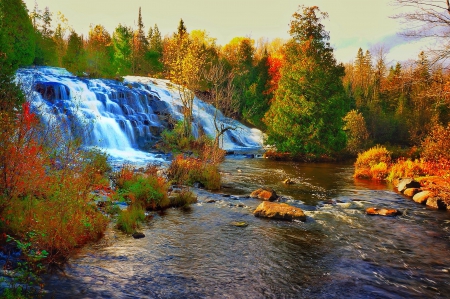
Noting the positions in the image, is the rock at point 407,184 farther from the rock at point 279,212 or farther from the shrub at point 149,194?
the shrub at point 149,194

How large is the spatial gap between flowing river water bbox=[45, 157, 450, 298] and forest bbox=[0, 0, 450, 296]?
99 centimetres

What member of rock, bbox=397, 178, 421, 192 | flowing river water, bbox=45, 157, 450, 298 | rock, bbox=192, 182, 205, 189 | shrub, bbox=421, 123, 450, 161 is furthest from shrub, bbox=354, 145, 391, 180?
rock, bbox=192, 182, 205, 189

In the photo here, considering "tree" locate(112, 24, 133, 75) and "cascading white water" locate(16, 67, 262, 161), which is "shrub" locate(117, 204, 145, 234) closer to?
"cascading white water" locate(16, 67, 262, 161)

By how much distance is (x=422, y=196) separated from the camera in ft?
48.1

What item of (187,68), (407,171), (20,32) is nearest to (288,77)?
(187,68)

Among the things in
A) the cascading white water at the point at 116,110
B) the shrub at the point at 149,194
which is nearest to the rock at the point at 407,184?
the shrub at the point at 149,194

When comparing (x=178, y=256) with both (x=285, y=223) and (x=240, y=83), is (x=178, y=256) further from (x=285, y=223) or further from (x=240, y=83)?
(x=240, y=83)

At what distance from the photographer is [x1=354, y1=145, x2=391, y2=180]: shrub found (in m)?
20.6

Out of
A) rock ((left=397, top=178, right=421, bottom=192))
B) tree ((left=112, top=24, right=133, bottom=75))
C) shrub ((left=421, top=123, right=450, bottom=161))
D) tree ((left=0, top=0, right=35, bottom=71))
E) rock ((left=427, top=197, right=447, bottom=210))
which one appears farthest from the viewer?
tree ((left=112, top=24, right=133, bottom=75))

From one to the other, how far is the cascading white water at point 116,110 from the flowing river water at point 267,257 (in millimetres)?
13696

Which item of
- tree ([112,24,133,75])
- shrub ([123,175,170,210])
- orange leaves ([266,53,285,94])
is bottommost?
shrub ([123,175,170,210])

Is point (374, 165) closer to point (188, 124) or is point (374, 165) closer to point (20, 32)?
point (188, 124)

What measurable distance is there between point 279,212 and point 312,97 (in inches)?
677

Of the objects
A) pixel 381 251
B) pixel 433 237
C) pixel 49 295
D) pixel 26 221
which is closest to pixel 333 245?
pixel 381 251
